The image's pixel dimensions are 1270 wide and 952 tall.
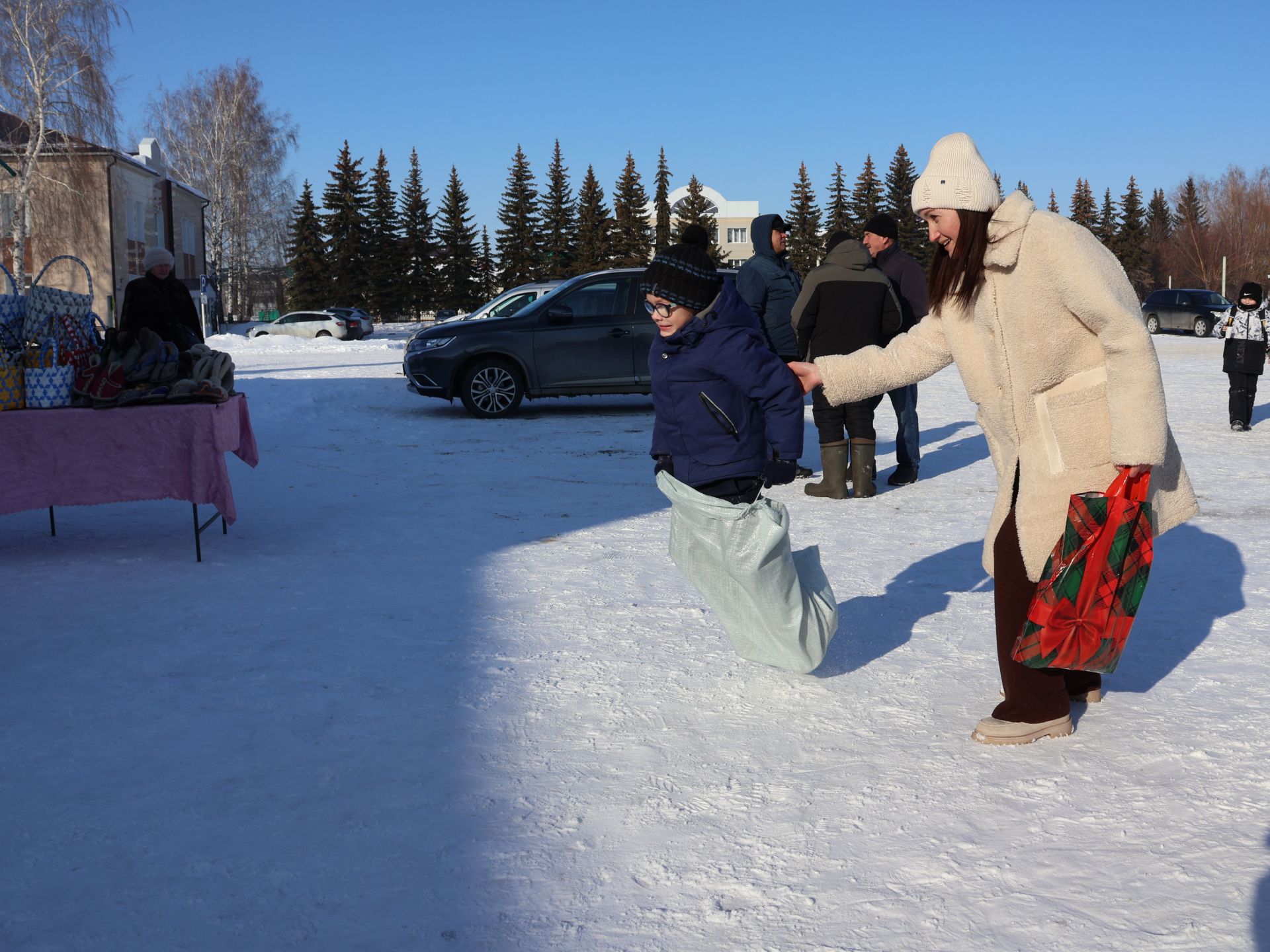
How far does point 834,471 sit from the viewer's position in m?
8.64

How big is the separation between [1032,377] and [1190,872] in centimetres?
140

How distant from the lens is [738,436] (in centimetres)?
412

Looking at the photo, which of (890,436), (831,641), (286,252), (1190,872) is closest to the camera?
(1190,872)

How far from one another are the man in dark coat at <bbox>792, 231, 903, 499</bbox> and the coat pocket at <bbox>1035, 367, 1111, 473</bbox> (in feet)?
15.9

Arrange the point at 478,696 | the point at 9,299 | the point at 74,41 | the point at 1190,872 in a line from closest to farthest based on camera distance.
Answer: the point at 1190,872, the point at 478,696, the point at 9,299, the point at 74,41

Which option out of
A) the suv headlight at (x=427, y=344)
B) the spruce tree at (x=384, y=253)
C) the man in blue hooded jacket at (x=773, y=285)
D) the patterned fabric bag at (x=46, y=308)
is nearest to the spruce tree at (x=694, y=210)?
the spruce tree at (x=384, y=253)

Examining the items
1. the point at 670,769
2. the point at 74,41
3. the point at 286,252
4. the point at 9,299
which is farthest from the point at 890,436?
the point at 286,252

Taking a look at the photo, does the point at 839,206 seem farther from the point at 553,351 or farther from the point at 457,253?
the point at 553,351

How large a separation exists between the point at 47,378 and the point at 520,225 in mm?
70324

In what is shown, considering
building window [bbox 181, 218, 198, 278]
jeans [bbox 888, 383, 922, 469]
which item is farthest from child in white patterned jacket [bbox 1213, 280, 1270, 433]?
building window [bbox 181, 218, 198, 278]

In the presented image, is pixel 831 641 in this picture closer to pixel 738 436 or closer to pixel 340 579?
pixel 738 436

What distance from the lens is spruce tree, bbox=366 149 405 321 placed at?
215 ft

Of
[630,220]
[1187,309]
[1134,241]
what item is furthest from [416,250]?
[1134,241]

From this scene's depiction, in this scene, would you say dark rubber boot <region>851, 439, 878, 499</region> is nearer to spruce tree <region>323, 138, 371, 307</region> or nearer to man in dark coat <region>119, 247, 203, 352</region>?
man in dark coat <region>119, 247, 203, 352</region>
